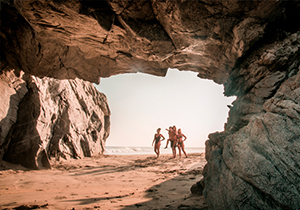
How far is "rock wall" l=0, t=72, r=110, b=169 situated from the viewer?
6.70m

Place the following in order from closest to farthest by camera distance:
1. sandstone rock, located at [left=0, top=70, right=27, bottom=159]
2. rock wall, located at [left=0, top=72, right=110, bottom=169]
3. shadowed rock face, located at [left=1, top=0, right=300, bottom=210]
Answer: shadowed rock face, located at [left=1, top=0, right=300, bottom=210], sandstone rock, located at [left=0, top=70, right=27, bottom=159], rock wall, located at [left=0, top=72, right=110, bottom=169]

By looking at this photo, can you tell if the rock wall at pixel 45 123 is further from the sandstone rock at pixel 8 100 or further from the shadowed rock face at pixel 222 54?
the shadowed rock face at pixel 222 54

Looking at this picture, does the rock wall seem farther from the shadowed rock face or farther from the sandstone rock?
the shadowed rock face

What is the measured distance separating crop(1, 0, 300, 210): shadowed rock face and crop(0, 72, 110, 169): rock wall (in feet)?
7.18

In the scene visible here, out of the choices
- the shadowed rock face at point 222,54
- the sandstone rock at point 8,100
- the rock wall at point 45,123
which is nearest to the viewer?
the shadowed rock face at point 222,54

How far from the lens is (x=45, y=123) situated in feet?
26.0

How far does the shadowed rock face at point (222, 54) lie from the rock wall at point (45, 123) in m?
2.19

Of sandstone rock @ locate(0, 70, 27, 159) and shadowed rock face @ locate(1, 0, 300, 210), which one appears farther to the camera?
sandstone rock @ locate(0, 70, 27, 159)

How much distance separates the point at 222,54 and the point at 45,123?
8.74 meters

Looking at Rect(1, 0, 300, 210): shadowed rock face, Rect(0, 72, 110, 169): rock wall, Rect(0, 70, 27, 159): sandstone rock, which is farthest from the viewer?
Rect(0, 72, 110, 169): rock wall

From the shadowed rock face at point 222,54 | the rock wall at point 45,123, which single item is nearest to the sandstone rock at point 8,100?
the rock wall at point 45,123

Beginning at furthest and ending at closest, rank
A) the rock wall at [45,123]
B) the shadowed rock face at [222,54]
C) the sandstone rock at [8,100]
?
the rock wall at [45,123] < the sandstone rock at [8,100] < the shadowed rock face at [222,54]

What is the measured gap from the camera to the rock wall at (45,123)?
22.0ft

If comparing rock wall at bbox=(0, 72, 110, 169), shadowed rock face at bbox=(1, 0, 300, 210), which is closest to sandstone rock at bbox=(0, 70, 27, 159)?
rock wall at bbox=(0, 72, 110, 169)
